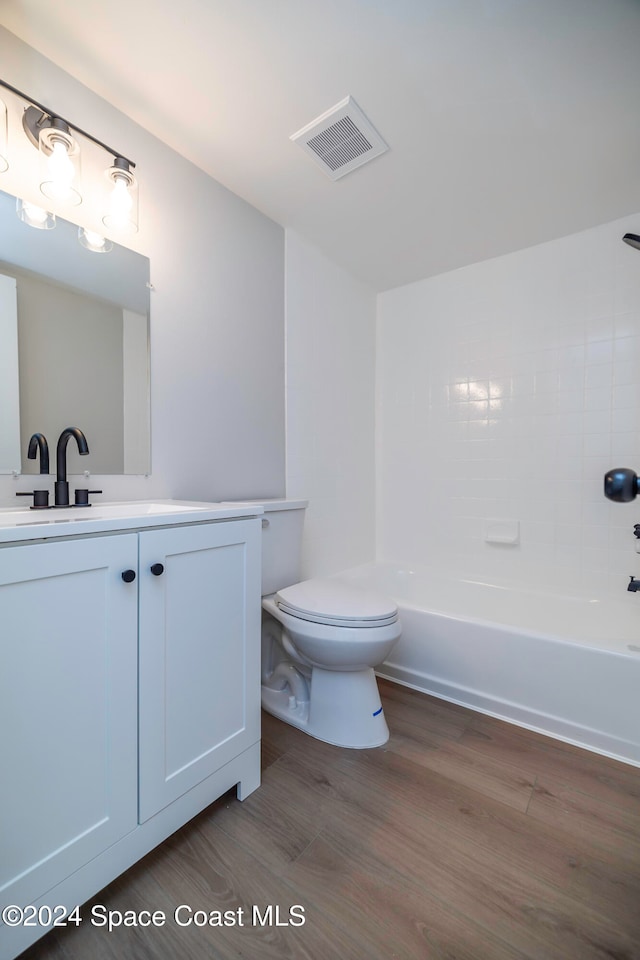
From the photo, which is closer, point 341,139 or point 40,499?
point 40,499

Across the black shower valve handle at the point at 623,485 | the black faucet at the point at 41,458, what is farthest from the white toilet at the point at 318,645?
the black shower valve handle at the point at 623,485

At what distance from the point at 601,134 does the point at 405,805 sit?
2275mm

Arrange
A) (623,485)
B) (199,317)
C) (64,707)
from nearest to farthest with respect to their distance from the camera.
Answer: (64,707) < (623,485) < (199,317)

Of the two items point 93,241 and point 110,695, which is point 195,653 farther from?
point 93,241

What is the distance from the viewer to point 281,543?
5.26 ft

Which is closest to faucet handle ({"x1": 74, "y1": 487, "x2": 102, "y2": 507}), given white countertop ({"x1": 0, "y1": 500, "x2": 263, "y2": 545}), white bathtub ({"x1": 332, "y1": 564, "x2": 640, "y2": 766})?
white countertop ({"x1": 0, "y1": 500, "x2": 263, "y2": 545})

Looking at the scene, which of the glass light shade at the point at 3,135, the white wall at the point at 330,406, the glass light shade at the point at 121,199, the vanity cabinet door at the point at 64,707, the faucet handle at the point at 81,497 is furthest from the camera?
the white wall at the point at 330,406

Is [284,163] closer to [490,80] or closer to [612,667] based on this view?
[490,80]

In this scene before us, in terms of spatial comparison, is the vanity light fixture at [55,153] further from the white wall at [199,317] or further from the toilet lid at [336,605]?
the toilet lid at [336,605]

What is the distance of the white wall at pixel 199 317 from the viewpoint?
1244mm

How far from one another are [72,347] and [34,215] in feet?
1.16

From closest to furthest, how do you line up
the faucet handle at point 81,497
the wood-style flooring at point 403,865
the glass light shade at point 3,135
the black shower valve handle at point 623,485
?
1. the wood-style flooring at point 403,865
2. the glass light shade at point 3,135
3. the faucet handle at point 81,497
4. the black shower valve handle at point 623,485

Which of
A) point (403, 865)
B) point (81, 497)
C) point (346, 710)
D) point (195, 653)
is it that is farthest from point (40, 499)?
point (403, 865)

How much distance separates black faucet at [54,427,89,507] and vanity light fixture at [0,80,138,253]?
0.59 metres
